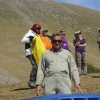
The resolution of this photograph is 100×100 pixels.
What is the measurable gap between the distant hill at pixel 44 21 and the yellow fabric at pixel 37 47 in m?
26.8

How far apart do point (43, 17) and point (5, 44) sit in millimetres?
26647

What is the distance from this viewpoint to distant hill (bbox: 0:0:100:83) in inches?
1902

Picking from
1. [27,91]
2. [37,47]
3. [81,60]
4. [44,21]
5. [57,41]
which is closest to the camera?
[57,41]

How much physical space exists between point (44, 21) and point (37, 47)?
185 ft

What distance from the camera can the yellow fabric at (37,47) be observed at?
11188 millimetres

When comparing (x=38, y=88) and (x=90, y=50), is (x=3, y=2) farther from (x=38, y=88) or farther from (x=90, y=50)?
(x=38, y=88)

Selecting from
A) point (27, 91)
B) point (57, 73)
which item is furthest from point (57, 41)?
point (27, 91)

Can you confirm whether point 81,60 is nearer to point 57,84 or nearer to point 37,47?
point 37,47

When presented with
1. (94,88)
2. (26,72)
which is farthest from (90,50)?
(94,88)

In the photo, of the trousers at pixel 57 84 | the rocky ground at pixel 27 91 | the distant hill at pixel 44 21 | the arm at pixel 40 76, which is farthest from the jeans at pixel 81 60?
the distant hill at pixel 44 21

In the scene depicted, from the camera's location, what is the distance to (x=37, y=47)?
11.2m

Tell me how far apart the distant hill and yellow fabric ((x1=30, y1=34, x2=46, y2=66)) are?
87.8ft

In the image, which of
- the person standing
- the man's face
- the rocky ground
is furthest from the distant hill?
the man's face

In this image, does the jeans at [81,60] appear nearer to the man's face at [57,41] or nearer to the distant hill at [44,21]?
the man's face at [57,41]
